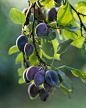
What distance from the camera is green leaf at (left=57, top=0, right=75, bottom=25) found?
0.50m

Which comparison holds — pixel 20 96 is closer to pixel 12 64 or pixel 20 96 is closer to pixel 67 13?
pixel 12 64

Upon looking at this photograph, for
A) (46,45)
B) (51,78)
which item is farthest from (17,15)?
(51,78)

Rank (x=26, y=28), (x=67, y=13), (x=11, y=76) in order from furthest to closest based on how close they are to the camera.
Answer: (x=11, y=76)
(x=26, y=28)
(x=67, y=13)

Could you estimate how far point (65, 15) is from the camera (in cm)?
52

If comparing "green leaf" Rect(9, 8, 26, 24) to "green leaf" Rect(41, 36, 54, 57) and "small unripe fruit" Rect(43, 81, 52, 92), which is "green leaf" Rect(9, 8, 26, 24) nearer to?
"green leaf" Rect(41, 36, 54, 57)

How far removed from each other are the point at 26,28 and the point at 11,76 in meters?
5.50

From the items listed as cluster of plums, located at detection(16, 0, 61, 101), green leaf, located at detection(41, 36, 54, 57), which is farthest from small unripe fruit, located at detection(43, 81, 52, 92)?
green leaf, located at detection(41, 36, 54, 57)

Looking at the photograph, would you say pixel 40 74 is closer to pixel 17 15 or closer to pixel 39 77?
pixel 39 77

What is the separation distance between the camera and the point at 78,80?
23.9 feet

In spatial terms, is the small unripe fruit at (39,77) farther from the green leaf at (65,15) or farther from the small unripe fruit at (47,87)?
the green leaf at (65,15)

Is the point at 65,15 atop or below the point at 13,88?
atop

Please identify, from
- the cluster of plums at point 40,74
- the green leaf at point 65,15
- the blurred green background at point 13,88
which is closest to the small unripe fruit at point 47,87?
the cluster of plums at point 40,74

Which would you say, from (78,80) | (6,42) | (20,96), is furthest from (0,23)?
(78,80)

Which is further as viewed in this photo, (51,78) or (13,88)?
(13,88)
